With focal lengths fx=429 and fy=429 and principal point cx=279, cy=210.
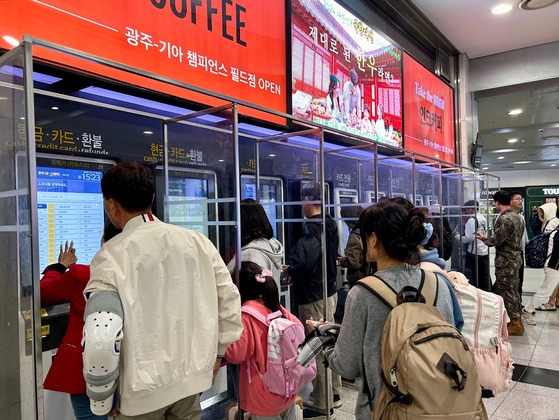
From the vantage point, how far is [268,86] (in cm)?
329

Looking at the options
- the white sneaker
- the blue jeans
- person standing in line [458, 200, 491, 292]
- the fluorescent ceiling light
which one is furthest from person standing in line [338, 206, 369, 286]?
the fluorescent ceiling light

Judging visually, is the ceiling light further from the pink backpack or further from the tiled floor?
the tiled floor

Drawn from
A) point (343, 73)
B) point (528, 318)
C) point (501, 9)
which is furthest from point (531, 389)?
point (501, 9)

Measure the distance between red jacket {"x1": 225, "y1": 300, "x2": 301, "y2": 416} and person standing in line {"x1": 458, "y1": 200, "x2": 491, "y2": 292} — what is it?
4434 mm

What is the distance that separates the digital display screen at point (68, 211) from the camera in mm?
2082

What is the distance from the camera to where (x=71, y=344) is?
5.68 ft

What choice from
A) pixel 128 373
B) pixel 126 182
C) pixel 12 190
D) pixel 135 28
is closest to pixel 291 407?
pixel 128 373

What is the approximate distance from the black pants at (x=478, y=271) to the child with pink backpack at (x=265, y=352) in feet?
14.6

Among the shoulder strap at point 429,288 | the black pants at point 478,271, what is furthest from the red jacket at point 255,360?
the black pants at point 478,271

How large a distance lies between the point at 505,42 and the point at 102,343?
25.1 ft

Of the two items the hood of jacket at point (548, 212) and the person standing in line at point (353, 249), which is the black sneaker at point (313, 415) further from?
the hood of jacket at point (548, 212)

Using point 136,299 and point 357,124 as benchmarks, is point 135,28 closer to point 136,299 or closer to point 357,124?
point 136,299

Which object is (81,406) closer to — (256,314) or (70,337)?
(70,337)

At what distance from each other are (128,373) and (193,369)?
0.84 feet
